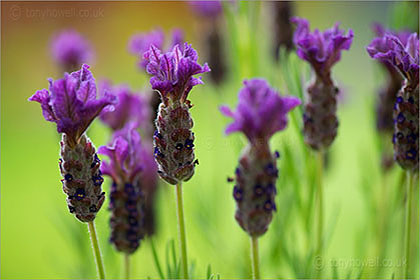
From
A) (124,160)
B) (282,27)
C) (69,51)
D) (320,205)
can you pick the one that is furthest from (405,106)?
(69,51)

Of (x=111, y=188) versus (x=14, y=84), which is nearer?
(x=111, y=188)

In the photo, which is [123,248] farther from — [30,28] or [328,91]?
[30,28]

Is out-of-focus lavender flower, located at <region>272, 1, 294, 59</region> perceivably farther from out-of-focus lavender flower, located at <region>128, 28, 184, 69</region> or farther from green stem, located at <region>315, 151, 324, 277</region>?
green stem, located at <region>315, 151, 324, 277</region>

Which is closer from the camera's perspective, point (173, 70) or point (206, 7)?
point (173, 70)

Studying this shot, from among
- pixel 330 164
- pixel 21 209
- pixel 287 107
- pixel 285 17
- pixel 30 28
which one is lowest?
pixel 21 209

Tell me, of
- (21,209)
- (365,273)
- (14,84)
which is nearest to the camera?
(365,273)

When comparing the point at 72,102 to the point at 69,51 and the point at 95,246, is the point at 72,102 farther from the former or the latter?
the point at 69,51

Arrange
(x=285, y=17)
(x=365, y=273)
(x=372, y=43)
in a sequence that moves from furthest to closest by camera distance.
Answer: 1. (x=285, y=17)
2. (x=365, y=273)
3. (x=372, y=43)

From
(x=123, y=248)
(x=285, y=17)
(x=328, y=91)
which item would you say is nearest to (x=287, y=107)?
(x=328, y=91)
